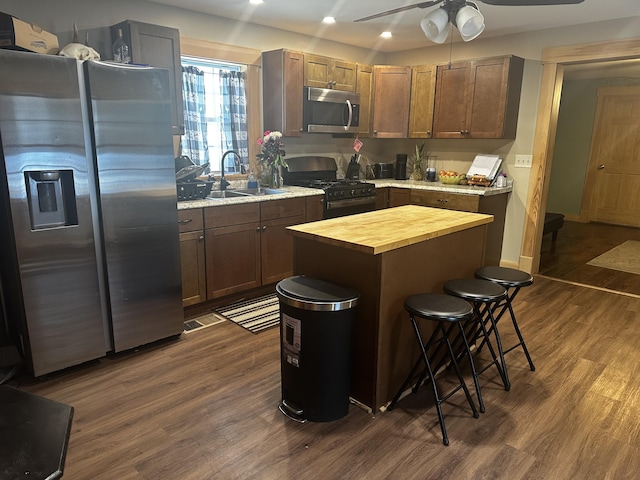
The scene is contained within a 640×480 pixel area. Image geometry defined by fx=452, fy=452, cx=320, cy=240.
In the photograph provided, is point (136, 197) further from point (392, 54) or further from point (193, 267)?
point (392, 54)

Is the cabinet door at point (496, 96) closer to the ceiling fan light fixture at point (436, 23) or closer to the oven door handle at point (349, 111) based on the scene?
the oven door handle at point (349, 111)

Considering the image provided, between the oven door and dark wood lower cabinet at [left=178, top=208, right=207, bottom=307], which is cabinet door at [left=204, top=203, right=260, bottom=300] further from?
the oven door

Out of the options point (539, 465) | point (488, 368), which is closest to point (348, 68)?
point (488, 368)

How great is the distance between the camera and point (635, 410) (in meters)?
Answer: 2.37

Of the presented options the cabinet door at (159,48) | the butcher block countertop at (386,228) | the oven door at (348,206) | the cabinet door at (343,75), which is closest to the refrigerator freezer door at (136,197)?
the cabinet door at (159,48)

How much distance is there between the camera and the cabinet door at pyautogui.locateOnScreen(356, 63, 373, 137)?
16.0ft

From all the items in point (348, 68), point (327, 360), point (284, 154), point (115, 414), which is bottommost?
point (115, 414)

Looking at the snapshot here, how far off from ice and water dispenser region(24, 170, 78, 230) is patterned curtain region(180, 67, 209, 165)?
59.8 inches

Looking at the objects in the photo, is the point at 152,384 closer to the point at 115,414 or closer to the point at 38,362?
the point at 115,414

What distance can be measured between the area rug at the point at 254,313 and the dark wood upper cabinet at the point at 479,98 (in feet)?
8.74

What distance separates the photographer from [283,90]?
4.26 m

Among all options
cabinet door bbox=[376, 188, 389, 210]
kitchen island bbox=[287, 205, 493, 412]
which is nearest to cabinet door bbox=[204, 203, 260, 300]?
kitchen island bbox=[287, 205, 493, 412]

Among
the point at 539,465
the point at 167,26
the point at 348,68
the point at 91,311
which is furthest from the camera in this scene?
the point at 348,68

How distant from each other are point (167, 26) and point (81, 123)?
63.7 inches
